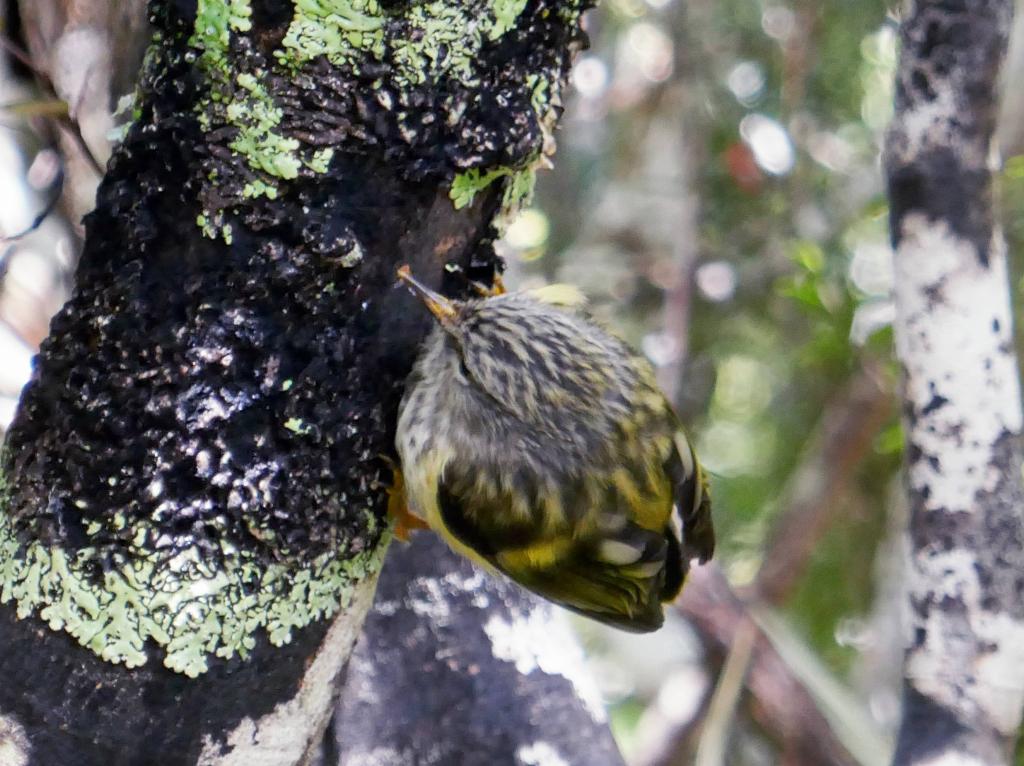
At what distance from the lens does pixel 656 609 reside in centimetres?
196

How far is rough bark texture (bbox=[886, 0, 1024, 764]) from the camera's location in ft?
5.23

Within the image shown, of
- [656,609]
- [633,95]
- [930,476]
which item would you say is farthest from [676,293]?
[930,476]

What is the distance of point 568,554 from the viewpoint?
1728 mm

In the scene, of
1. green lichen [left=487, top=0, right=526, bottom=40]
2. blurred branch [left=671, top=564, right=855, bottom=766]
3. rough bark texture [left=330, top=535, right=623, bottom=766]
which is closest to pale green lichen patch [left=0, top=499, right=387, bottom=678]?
green lichen [left=487, top=0, right=526, bottom=40]

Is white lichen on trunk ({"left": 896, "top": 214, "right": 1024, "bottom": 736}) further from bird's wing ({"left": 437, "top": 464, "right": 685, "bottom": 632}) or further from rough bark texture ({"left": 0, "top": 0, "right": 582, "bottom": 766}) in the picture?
rough bark texture ({"left": 0, "top": 0, "right": 582, "bottom": 766})

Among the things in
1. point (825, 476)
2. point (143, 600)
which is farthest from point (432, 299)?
point (825, 476)

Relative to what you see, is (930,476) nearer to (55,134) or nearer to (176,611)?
(176,611)

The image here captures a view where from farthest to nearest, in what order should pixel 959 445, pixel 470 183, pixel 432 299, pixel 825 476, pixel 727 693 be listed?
pixel 825 476
pixel 727 693
pixel 959 445
pixel 432 299
pixel 470 183

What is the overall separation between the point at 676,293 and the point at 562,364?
194 cm

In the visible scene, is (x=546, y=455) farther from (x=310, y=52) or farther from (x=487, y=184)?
(x=310, y=52)

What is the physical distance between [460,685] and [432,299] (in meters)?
0.76

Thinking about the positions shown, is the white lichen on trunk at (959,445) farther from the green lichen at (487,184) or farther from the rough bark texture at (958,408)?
the green lichen at (487,184)

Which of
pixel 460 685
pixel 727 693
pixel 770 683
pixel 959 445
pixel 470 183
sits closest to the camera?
pixel 470 183

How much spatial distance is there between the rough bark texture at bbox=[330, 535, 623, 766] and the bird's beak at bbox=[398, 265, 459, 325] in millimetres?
618
